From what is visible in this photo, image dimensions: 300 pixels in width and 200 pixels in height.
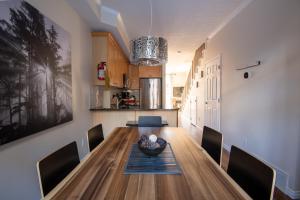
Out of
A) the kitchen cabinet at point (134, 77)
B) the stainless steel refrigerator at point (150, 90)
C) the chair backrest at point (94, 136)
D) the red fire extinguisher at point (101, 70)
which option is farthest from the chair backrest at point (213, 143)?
the kitchen cabinet at point (134, 77)

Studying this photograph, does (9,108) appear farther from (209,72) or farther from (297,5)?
(209,72)

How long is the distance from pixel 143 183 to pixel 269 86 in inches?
87.5

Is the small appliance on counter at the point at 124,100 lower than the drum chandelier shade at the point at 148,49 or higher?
lower

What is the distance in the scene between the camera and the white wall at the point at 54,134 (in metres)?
1.43

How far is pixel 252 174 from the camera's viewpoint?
3.15 ft

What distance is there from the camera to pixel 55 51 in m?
2.02

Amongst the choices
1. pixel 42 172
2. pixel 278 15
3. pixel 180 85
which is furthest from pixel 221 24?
pixel 180 85

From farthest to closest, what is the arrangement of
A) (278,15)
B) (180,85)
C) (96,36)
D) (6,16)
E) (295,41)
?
1. (180,85)
2. (96,36)
3. (278,15)
4. (295,41)
5. (6,16)

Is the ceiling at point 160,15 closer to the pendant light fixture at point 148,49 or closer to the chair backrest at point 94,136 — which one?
the pendant light fixture at point 148,49

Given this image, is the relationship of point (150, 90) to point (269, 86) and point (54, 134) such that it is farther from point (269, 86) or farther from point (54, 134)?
point (54, 134)

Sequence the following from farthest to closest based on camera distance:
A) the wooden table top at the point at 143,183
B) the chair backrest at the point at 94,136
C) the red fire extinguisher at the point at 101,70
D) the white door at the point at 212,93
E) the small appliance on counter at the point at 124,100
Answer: the small appliance on counter at the point at 124,100 → the white door at the point at 212,93 → the red fire extinguisher at the point at 101,70 → the chair backrest at the point at 94,136 → the wooden table top at the point at 143,183

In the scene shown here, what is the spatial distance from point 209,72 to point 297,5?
111 inches

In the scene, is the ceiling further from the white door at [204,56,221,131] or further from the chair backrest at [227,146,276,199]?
the chair backrest at [227,146,276,199]

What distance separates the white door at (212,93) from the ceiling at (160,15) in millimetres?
841
